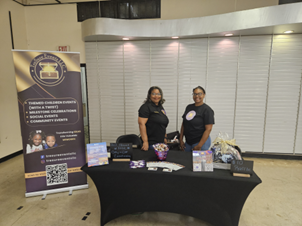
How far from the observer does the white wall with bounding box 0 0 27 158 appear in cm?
401

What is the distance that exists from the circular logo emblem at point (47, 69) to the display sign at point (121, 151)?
1.39 metres

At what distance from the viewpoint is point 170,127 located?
4.41 meters

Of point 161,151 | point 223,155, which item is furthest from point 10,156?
point 223,155

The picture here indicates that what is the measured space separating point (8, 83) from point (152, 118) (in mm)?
3783

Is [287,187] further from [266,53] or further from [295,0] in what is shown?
[295,0]

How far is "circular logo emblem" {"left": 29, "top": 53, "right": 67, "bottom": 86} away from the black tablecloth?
4.93 feet

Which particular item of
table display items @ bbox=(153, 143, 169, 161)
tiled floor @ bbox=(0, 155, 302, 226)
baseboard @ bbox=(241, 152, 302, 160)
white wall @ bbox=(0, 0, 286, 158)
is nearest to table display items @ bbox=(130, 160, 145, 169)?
table display items @ bbox=(153, 143, 169, 161)

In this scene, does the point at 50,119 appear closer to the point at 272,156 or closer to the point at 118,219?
the point at 118,219

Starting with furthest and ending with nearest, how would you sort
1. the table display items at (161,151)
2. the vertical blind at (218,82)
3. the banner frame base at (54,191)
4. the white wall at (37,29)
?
the white wall at (37,29) < the vertical blind at (218,82) < the banner frame base at (54,191) < the table display items at (161,151)

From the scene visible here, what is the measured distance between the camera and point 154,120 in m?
2.55

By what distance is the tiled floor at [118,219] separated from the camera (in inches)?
85.6

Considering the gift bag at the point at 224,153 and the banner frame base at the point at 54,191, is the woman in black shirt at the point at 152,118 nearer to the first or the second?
the gift bag at the point at 224,153

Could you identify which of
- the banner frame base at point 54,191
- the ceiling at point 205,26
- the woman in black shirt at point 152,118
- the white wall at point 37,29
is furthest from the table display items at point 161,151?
the white wall at point 37,29

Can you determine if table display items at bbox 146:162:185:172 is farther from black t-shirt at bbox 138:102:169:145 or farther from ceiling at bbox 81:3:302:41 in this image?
ceiling at bbox 81:3:302:41
